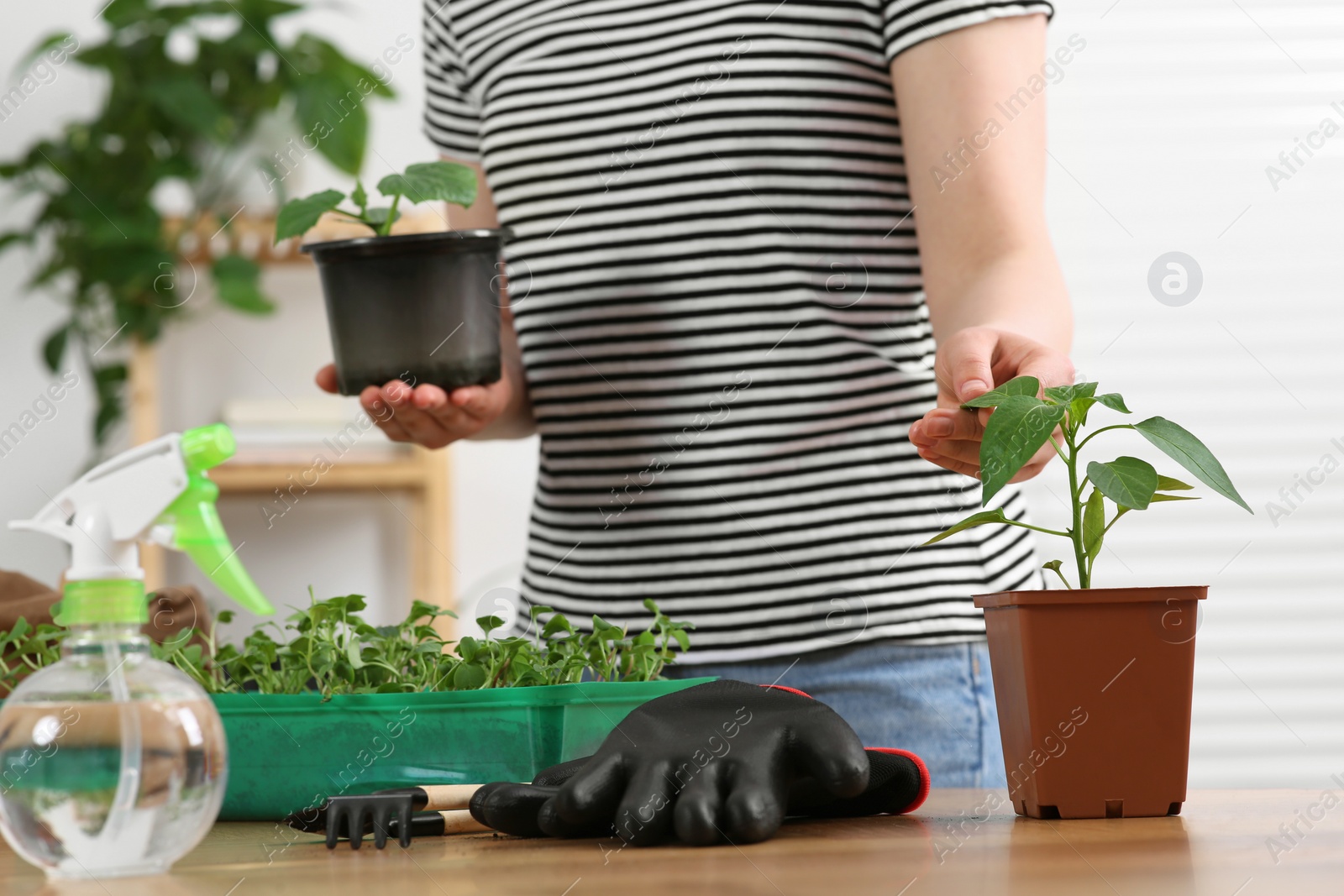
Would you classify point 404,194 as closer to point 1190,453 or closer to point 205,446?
point 205,446

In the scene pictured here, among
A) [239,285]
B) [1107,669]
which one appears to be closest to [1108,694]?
[1107,669]

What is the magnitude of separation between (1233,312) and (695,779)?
1.79 m

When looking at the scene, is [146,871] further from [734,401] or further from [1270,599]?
[1270,599]

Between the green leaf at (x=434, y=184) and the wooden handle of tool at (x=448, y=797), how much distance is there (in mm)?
437

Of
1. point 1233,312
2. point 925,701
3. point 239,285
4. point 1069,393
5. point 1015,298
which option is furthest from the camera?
point 239,285

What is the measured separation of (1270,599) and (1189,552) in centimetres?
15

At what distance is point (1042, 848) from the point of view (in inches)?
18.9

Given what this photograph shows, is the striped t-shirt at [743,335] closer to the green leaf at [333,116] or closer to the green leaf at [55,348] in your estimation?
the green leaf at [333,116]

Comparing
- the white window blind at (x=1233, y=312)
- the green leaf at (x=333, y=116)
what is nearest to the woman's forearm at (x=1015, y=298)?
the white window blind at (x=1233, y=312)

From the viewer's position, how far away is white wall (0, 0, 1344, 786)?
198 centimetres

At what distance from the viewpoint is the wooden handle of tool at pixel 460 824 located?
57 centimetres

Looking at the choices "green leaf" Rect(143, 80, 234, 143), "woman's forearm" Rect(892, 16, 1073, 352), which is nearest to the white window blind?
"woman's forearm" Rect(892, 16, 1073, 352)

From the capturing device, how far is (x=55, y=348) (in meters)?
2.17

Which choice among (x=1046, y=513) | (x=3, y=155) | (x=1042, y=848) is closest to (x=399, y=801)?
(x=1042, y=848)
